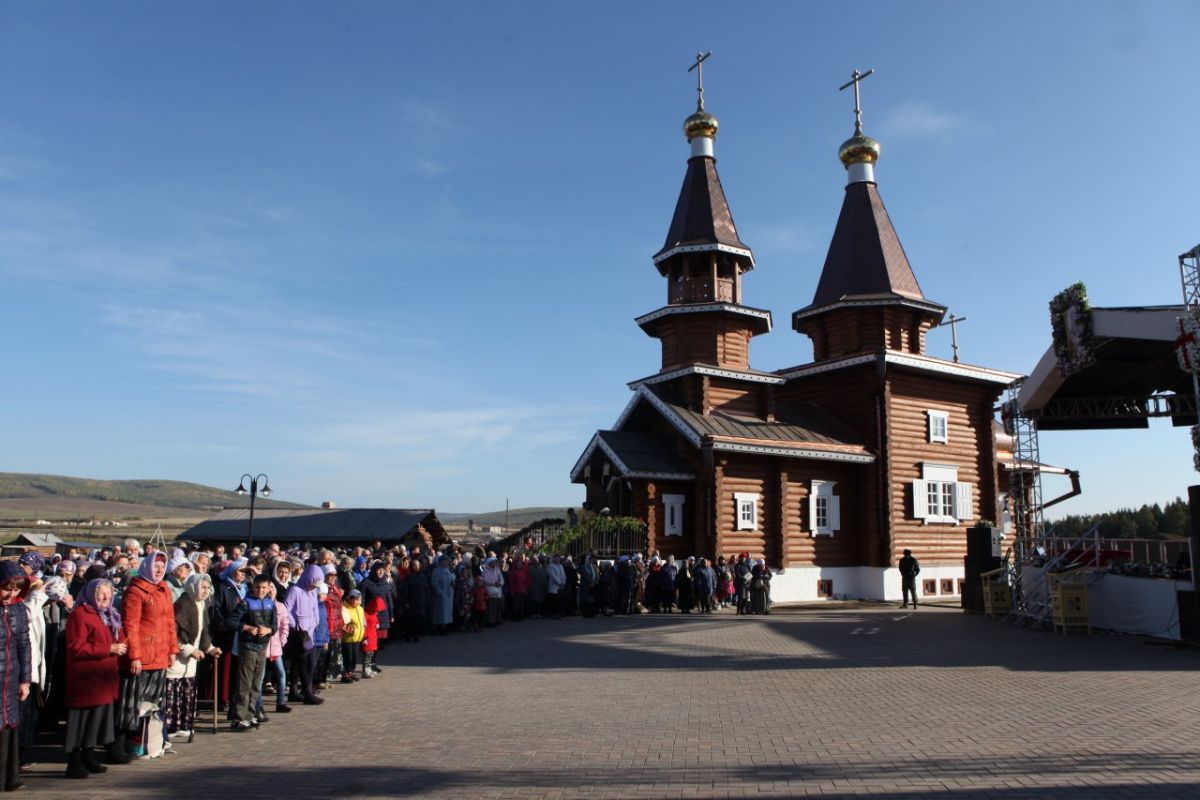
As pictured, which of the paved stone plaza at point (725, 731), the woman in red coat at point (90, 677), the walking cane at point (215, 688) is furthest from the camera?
the walking cane at point (215, 688)

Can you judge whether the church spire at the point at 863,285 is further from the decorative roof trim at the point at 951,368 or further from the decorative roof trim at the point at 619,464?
the decorative roof trim at the point at 619,464

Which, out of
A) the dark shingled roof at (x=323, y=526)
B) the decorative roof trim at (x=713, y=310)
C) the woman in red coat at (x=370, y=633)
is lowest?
the woman in red coat at (x=370, y=633)

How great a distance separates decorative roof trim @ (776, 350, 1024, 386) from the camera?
28.7 m

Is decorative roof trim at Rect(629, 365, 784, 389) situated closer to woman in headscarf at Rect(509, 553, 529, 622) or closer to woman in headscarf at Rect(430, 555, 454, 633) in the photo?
woman in headscarf at Rect(509, 553, 529, 622)

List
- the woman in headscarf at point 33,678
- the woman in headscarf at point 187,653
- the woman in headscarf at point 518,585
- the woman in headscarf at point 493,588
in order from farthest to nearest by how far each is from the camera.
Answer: the woman in headscarf at point 518,585
the woman in headscarf at point 493,588
the woman in headscarf at point 187,653
the woman in headscarf at point 33,678

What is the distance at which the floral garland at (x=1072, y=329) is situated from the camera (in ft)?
56.2

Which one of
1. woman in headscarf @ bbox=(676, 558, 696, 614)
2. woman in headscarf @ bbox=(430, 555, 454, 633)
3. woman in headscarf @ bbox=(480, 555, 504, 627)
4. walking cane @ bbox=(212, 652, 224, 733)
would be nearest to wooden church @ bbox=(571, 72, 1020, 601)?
woman in headscarf @ bbox=(676, 558, 696, 614)

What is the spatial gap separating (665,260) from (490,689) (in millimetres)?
20738

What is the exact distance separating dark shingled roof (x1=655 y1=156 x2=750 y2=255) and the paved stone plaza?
17.2m

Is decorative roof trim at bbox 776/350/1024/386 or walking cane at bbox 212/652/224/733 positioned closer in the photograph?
walking cane at bbox 212/652/224/733

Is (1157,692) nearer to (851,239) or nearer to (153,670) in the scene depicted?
(153,670)

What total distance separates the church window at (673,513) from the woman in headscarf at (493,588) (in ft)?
21.8

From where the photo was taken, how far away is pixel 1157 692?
1090 centimetres

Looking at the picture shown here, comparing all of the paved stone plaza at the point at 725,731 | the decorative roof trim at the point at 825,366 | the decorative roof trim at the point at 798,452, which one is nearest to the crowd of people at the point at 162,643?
the paved stone plaza at the point at 725,731
